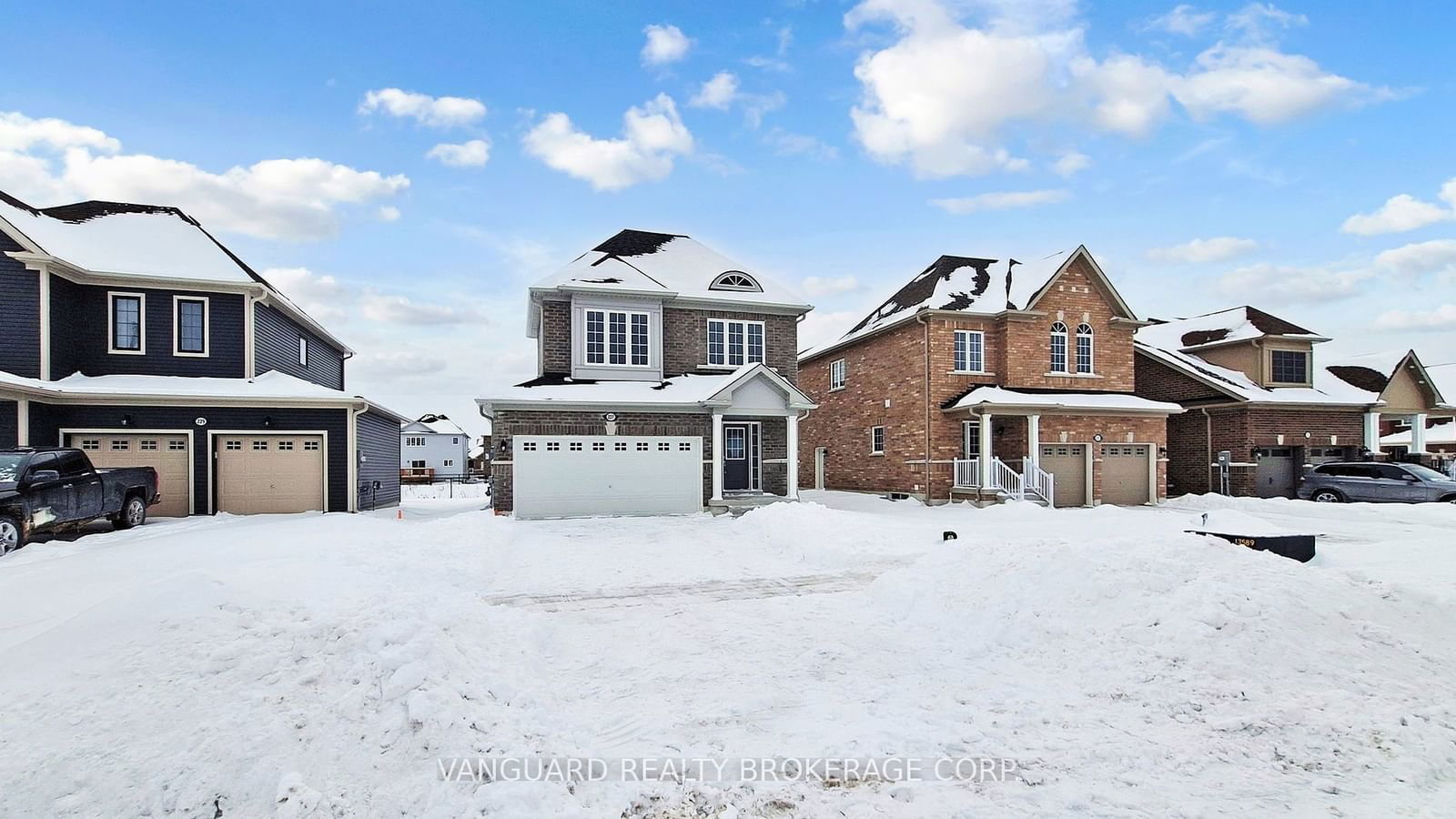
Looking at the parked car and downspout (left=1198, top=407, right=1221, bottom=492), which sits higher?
downspout (left=1198, top=407, right=1221, bottom=492)

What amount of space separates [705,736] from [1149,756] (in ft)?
9.51

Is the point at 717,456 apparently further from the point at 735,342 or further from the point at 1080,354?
the point at 1080,354

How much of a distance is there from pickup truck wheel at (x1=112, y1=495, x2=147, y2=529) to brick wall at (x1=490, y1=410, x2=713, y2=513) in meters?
7.16

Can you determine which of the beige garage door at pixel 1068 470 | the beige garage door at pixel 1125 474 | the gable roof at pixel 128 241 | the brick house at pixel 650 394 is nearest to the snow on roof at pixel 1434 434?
the beige garage door at pixel 1125 474

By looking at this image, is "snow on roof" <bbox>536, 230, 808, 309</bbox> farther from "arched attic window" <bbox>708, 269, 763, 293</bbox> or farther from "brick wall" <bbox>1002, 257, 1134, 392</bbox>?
"brick wall" <bbox>1002, 257, 1134, 392</bbox>

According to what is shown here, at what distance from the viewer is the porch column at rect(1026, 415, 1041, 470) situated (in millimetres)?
20656

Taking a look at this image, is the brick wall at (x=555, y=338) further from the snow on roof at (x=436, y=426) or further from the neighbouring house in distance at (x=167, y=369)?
the snow on roof at (x=436, y=426)

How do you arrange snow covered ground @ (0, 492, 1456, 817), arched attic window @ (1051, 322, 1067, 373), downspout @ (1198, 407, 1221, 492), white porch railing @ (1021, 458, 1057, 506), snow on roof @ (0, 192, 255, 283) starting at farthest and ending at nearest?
downspout @ (1198, 407, 1221, 492)
arched attic window @ (1051, 322, 1067, 373)
white porch railing @ (1021, 458, 1057, 506)
snow on roof @ (0, 192, 255, 283)
snow covered ground @ (0, 492, 1456, 817)

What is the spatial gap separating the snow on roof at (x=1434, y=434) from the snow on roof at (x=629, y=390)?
35.2 meters

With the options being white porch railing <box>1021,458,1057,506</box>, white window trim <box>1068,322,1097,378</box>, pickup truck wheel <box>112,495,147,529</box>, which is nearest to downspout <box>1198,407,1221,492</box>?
white window trim <box>1068,322,1097,378</box>

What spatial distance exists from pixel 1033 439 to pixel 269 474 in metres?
20.8

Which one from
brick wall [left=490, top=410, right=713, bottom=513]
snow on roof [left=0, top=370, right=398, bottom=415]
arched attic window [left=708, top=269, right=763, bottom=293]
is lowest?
brick wall [left=490, top=410, right=713, bottom=513]

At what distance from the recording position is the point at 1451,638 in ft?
21.4

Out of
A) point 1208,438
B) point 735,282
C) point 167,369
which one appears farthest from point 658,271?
point 1208,438
